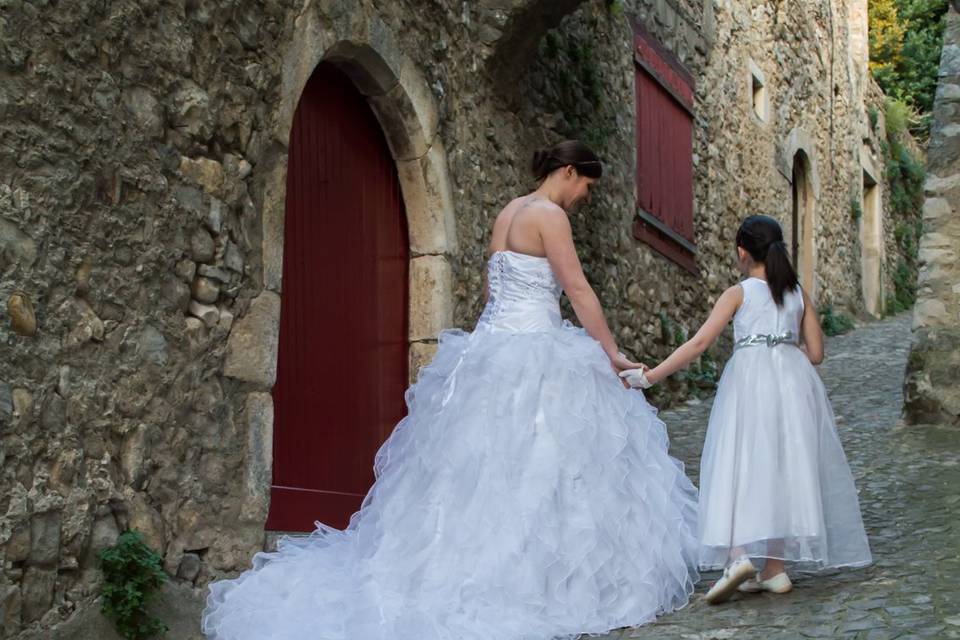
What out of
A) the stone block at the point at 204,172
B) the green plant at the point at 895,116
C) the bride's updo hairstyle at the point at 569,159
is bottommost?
the stone block at the point at 204,172

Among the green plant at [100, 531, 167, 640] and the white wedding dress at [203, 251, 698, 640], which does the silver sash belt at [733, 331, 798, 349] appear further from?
the green plant at [100, 531, 167, 640]

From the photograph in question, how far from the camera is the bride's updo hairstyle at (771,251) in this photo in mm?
4363

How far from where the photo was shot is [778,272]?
14.3 feet

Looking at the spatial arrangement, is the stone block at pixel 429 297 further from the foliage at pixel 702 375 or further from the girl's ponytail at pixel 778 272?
the foliage at pixel 702 375

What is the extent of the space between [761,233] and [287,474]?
6.86 ft

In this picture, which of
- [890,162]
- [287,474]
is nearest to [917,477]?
[287,474]

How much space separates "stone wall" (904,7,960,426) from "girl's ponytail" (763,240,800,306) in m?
3.19

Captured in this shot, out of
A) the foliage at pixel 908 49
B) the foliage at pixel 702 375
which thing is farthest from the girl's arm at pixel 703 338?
the foliage at pixel 908 49

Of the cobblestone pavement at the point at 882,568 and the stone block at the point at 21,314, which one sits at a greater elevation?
the stone block at the point at 21,314

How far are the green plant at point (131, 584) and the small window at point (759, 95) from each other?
10.4m

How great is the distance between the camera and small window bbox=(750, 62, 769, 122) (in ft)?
42.2

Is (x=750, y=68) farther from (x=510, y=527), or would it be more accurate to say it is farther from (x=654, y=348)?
(x=510, y=527)

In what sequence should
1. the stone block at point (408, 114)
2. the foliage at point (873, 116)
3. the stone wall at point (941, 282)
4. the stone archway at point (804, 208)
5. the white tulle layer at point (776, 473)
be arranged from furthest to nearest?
the foliage at point (873, 116), the stone archway at point (804, 208), the stone wall at point (941, 282), the stone block at point (408, 114), the white tulle layer at point (776, 473)

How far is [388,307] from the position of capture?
576 cm
